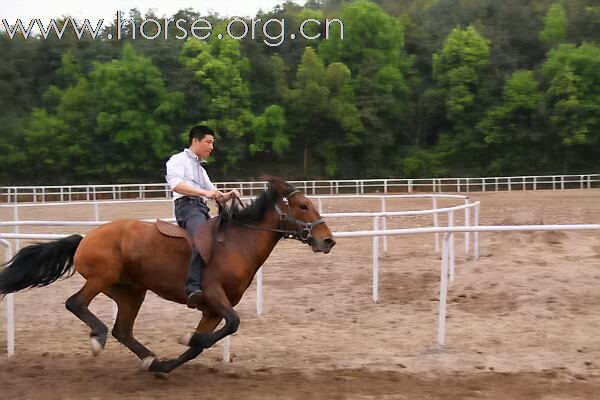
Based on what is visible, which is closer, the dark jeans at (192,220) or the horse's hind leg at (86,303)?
the dark jeans at (192,220)

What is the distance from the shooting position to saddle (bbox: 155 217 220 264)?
595cm

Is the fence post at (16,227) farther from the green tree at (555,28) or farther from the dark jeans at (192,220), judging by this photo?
the green tree at (555,28)

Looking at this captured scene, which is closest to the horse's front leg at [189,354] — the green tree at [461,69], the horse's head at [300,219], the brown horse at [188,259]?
the brown horse at [188,259]

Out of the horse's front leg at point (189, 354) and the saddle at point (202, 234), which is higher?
the saddle at point (202, 234)

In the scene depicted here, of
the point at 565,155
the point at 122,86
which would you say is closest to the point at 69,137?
the point at 122,86

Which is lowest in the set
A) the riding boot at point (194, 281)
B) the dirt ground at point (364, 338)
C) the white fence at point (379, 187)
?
the white fence at point (379, 187)

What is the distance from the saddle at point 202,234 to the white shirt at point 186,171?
0.35 metres

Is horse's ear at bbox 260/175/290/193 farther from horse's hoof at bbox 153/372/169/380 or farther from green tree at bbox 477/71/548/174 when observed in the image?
green tree at bbox 477/71/548/174

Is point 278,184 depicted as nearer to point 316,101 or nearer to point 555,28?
point 316,101

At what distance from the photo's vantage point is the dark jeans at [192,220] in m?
5.86

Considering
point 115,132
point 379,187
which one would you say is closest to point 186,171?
point 379,187

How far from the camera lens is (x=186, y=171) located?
20.7 ft

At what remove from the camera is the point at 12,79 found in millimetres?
49688

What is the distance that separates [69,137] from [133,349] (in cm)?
4148
